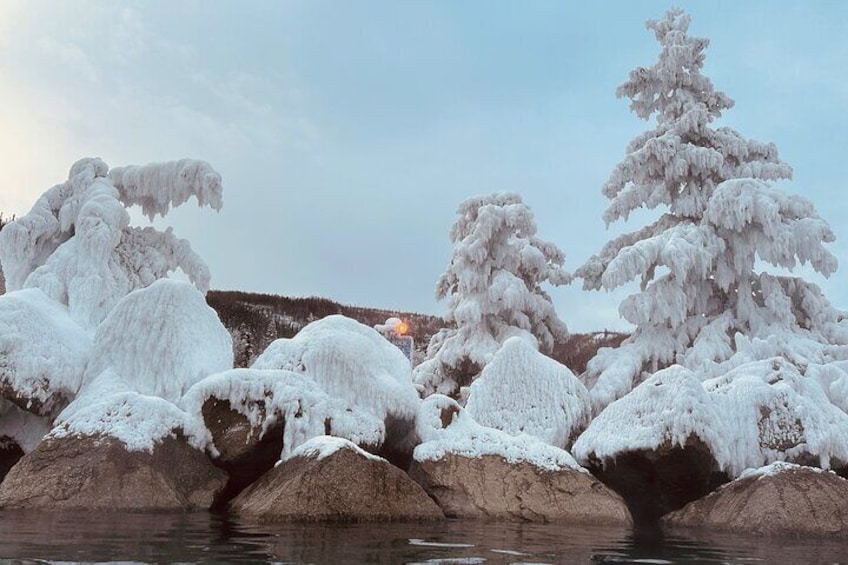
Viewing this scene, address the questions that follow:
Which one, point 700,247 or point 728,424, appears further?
point 700,247

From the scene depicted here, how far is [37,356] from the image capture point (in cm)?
1012

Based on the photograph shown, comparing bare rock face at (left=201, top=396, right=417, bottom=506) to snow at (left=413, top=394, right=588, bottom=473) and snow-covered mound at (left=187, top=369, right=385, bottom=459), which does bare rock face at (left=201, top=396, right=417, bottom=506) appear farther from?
snow at (left=413, top=394, right=588, bottom=473)

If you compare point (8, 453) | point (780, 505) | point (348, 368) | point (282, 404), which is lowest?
point (780, 505)

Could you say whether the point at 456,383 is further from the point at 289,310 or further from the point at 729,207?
the point at 289,310

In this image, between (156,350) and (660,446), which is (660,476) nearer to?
(660,446)

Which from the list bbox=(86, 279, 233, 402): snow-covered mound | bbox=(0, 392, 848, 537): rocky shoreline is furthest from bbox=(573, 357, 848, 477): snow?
bbox=(86, 279, 233, 402): snow-covered mound

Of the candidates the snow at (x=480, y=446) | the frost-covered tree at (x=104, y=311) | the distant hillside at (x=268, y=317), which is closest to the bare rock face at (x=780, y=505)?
the snow at (x=480, y=446)

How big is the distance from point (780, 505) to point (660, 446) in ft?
5.18

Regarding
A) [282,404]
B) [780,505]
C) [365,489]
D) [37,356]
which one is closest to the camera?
[365,489]

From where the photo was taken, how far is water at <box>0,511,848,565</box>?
4730 mm

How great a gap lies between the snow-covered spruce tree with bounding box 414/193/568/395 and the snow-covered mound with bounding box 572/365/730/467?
705cm

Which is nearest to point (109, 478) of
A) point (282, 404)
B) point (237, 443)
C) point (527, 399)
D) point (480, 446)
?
point (237, 443)

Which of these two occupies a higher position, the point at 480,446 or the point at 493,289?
the point at 493,289

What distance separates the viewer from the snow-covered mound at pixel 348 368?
10.5m
